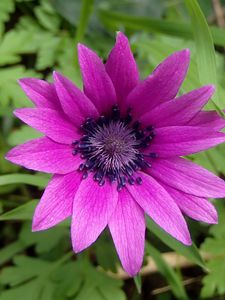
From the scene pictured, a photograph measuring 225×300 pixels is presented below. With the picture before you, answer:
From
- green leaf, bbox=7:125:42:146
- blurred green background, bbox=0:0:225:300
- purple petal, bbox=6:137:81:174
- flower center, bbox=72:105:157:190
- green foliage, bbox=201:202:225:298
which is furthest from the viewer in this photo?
green foliage, bbox=201:202:225:298

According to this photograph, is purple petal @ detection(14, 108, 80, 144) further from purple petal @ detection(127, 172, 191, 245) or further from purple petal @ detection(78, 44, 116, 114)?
purple petal @ detection(127, 172, 191, 245)

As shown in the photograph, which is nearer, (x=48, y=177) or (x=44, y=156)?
(x=44, y=156)

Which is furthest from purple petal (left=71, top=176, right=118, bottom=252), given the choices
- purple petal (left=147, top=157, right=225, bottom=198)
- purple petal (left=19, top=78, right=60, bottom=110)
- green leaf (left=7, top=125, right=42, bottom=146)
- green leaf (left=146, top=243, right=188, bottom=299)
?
green leaf (left=146, top=243, right=188, bottom=299)

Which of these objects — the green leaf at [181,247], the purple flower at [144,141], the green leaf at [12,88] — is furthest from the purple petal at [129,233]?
the green leaf at [12,88]

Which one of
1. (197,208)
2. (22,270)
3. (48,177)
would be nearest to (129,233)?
(197,208)

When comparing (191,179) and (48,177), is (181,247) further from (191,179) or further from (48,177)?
(48,177)

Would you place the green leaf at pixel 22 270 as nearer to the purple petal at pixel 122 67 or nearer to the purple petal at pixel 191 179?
the purple petal at pixel 191 179
